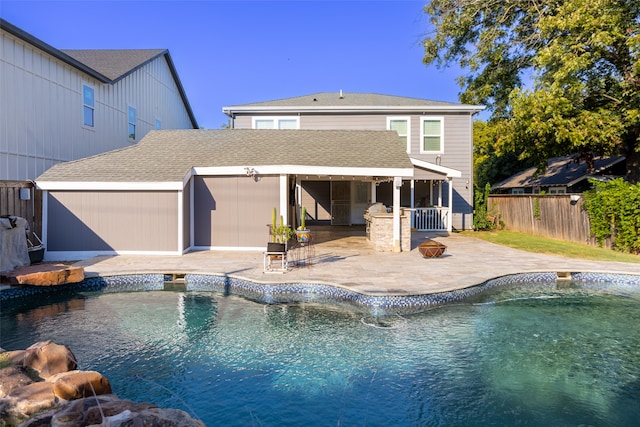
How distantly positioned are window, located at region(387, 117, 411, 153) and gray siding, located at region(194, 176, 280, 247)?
8.20 metres

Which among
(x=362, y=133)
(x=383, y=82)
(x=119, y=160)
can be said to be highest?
(x=383, y=82)

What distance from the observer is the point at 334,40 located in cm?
1948

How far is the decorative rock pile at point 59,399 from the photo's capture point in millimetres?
3412

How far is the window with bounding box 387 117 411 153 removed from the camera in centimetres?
1839

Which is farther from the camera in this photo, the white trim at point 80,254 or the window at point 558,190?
the window at point 558,190

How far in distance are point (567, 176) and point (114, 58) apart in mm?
24549

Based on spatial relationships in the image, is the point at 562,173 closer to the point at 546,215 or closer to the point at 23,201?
the point at 546,215

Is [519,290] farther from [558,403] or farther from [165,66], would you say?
[165,66]

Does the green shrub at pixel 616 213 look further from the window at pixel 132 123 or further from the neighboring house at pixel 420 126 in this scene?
the window at pixel 132 123

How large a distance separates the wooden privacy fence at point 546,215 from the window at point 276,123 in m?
11.1

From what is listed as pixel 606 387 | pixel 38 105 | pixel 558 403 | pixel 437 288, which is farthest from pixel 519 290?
pixel 38 105

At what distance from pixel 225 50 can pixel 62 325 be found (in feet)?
54.2

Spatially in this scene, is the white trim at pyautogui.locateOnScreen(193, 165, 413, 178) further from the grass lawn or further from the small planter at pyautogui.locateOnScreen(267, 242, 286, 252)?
the grass lawn

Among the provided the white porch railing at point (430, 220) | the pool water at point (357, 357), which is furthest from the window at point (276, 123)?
the pool water at point (357, 357)
